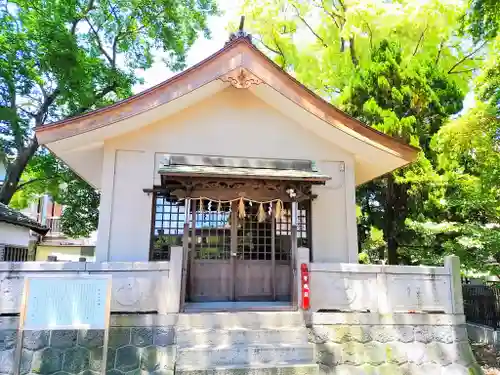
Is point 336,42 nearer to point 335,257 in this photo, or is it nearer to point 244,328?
point 335,257

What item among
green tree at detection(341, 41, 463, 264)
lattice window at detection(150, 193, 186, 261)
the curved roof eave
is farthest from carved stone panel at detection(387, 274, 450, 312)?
lattice window at detection(150, 193, 186, 261)

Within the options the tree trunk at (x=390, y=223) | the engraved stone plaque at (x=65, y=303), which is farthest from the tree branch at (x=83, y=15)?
the engraved stone plaque at (x=65, y=303)

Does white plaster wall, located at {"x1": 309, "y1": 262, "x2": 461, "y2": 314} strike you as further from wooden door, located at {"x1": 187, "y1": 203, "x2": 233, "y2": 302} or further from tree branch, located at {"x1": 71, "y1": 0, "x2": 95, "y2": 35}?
tree branch, located at {"x1": 71, "y1": 0, "x2": 95, "y2": 35}

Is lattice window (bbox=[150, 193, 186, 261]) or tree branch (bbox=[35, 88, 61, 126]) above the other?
tree branch (bbox=[35, 88, 61, 126])

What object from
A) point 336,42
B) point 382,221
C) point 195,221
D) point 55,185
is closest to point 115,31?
point 55,185

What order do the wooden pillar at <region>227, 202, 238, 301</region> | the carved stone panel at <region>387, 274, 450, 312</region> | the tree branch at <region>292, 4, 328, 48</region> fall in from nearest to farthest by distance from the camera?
the carved stone panel at <region>387, 274, 450, 312</region>, the wooden pillar at <region>227, 202, 238, 301</region>, the tree branch at <region>292, 4, 328, 48</region>

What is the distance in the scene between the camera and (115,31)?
17.6 meters

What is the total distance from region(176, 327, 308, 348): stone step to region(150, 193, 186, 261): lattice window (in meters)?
2.45

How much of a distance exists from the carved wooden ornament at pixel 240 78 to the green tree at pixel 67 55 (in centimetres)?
909

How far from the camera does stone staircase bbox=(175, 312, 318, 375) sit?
5.68 meters

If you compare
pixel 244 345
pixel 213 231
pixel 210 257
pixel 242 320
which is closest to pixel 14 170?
pixel 213 231

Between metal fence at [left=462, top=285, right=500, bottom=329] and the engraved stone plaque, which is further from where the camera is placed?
metal fence at [left=462, top=285, right=500, bottom=329]

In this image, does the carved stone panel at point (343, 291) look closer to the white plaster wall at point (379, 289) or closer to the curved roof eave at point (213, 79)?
the white plaster wall at point (379, 289)

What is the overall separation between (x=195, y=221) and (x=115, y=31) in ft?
44.3
